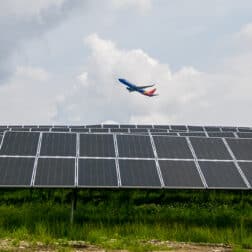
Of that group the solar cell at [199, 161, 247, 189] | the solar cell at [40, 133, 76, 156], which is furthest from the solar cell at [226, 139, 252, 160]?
the solar cell at [40, 133, 76, 156]

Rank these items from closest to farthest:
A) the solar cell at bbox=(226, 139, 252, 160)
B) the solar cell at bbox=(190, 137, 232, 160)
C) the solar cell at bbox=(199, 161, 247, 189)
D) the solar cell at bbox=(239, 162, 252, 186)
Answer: the solar cell at bbox=(199, 161, 247, 189)
the solar cell at bbox=(239, 162, 252, 186)
the solar cell at bbox=(190, 137, 232, 160)
the solar cell at bbox=(226, 139, 252, 160)

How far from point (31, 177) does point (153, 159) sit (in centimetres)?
454

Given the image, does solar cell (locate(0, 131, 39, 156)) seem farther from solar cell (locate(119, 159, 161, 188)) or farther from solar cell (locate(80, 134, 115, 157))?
solar cell (locate(119, 159, 161, 188))

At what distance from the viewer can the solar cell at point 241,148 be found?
17953 mm

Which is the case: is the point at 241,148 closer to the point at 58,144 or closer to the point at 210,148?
the point at 210,148

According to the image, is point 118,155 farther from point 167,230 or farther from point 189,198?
point 189,198

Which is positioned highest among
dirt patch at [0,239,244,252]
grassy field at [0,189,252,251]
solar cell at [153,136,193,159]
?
solar cell at [153,136,193,159]

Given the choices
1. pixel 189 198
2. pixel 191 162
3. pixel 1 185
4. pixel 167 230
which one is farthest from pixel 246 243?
pixel 189 198

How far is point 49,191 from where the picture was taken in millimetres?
22016

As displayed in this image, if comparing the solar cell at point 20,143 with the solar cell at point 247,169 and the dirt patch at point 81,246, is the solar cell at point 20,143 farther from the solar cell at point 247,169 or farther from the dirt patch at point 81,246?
the solar cell at point 247,169

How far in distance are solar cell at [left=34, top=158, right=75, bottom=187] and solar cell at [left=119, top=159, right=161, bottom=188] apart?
67.7 inches

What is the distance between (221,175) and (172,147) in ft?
8.53

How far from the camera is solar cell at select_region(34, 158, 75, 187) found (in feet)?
48.2

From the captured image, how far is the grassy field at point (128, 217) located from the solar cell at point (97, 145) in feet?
7.11
